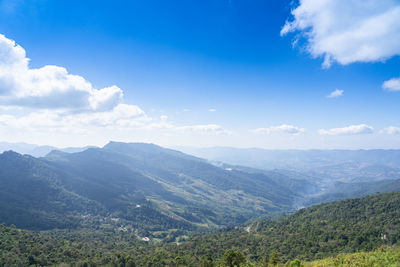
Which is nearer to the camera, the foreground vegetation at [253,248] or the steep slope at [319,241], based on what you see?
the foreground vegetation at [253,248]

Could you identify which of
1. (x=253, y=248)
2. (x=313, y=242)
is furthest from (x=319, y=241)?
(x=253, y=248)

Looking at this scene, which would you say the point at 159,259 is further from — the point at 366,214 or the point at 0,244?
the point at 366,214

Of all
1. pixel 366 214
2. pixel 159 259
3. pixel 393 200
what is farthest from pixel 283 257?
pixel 393 200

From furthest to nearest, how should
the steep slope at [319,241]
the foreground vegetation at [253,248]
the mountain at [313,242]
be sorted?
the steep slope at [319,241] < the mountain at [313,242] < the foreground vegetation at [253,248]

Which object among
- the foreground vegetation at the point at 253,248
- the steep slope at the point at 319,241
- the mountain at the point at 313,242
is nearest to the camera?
the foreground vegetation at the point at 253,248

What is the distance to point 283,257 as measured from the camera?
4427 inches

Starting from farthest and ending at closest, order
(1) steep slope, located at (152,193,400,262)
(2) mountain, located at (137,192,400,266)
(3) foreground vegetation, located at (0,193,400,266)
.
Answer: (1) steep slope, located at (152,193,400,262) → (2) mountain, located at (137,192,400,266) → (3) foreground vegetation, located at (0,193,400,266)

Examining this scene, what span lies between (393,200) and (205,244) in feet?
549

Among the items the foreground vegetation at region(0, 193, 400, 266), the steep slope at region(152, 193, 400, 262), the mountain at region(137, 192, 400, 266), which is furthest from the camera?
the steep slope at region(152, 193, 400, 262)

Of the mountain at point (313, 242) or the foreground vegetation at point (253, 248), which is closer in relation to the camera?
the foreground vegetation at point (253, 248)

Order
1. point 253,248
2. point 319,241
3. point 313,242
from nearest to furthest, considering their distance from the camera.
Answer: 1. point 313,242
2. point 319,241
3. point 253,248

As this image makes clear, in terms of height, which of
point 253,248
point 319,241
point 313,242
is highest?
point 313,242

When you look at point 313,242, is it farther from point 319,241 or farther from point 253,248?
point 253,248

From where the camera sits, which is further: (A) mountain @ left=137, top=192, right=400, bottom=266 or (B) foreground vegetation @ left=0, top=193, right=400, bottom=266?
(A) mountain @ left=137, top=192, right=400, bottom=266
